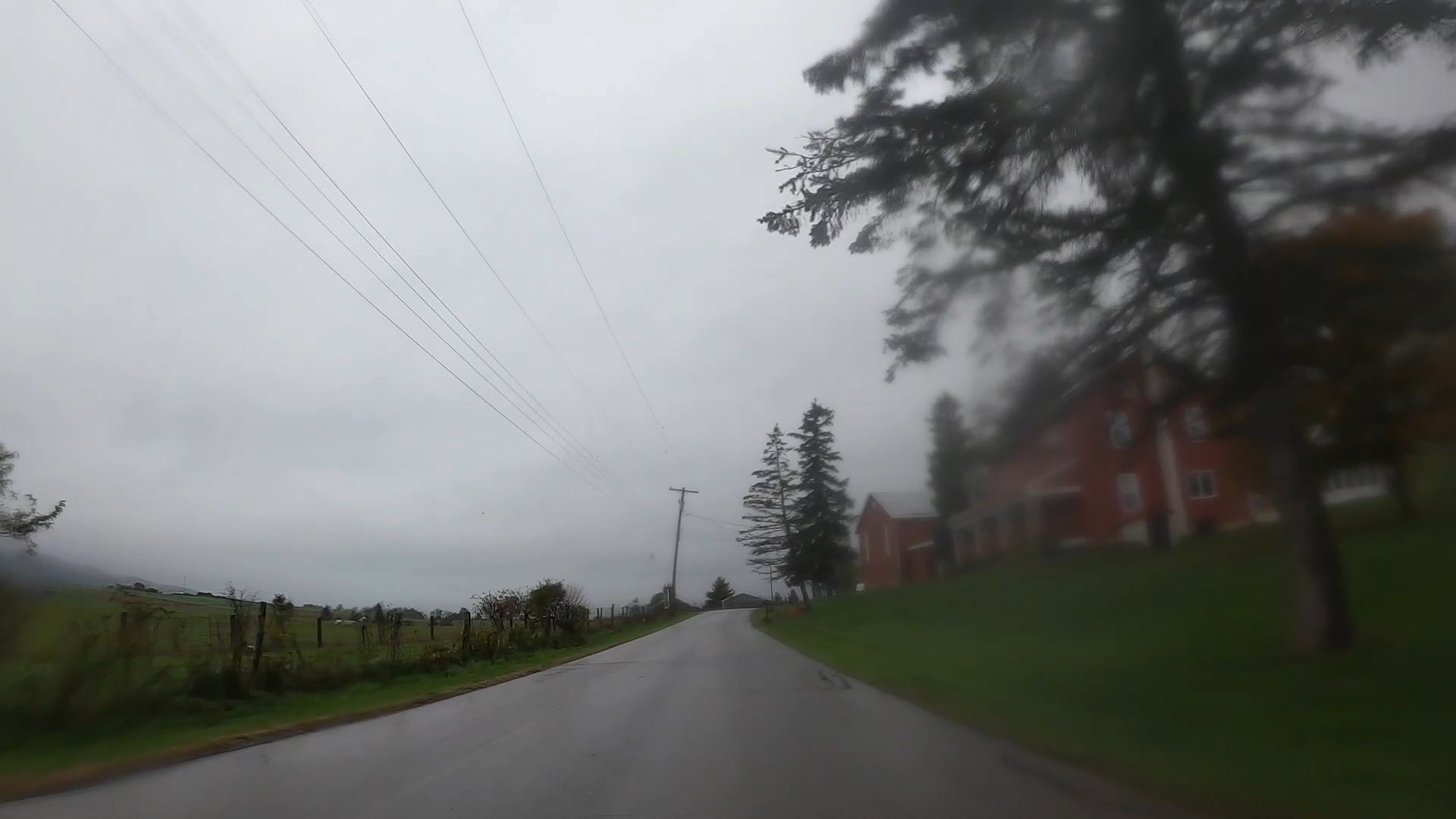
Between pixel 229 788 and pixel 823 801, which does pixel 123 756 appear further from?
pixel 823 801

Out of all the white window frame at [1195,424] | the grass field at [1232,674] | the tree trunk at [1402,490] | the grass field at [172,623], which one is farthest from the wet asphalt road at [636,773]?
the tree trunk at [1402,490]

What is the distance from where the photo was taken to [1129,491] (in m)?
11.0

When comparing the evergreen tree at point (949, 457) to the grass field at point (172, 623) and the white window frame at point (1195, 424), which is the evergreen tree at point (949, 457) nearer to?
the white window frame at point (1195, 424)

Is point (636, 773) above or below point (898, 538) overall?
below

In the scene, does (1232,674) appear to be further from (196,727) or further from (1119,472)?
(196,727)

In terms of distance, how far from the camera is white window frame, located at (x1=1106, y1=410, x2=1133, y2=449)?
11.1m

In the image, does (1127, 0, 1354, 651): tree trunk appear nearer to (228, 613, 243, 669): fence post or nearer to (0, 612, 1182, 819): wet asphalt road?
(0, 612, 1182, 819): wet asphalt road

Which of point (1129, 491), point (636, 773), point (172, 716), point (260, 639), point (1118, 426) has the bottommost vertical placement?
point (636, 773)

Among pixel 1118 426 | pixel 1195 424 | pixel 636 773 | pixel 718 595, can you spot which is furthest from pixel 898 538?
pixel 718 595

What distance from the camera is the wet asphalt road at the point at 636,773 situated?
688 cm

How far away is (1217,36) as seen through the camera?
1045cm

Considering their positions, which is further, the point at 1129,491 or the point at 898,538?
the point at 898,538

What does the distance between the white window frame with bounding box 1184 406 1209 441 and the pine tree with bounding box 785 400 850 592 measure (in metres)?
10.6

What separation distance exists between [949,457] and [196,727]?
11.2 metres
